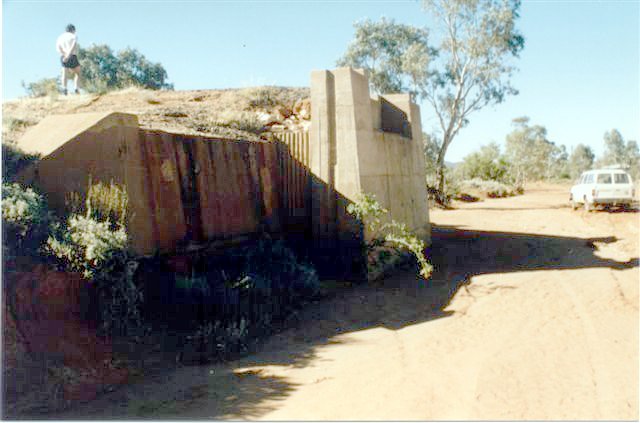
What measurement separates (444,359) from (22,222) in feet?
15.1

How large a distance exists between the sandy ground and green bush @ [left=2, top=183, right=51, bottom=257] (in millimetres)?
1755

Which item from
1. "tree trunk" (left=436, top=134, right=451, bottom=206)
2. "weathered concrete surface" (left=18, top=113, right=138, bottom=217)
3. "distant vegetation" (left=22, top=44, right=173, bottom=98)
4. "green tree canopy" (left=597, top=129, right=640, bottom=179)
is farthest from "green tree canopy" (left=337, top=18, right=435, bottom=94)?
"green tree canopy" (left=597, top=129, right=640, bottom=179)

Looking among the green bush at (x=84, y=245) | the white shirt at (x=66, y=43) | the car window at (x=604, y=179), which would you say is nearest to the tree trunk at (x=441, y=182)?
the car window at (x=604, y=179)

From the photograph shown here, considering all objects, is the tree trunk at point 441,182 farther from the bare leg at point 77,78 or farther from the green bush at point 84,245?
the green bush at point 84,245

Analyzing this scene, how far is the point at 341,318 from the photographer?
24.0 ft

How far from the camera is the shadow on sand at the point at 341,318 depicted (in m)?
4.70

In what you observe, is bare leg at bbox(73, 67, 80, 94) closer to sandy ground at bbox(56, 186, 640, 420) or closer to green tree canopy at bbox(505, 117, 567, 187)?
sandy ground at bbox(56, 186, 640, 420)

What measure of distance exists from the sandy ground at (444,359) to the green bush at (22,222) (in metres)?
1.76

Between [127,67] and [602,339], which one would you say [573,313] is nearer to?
[602,339]

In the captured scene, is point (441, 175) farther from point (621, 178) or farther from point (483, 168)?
point (483, 168)

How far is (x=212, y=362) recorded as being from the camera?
5875 millimetres

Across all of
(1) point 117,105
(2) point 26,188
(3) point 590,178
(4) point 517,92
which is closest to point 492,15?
(4) point 517,92

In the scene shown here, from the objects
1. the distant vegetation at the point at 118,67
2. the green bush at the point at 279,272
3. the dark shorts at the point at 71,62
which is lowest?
the green bush at the point at 279,272

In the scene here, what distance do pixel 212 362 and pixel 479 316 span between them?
3.67m
